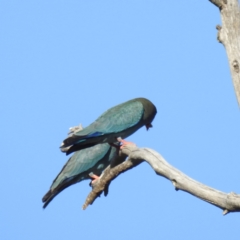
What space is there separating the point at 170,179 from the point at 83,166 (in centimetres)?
424

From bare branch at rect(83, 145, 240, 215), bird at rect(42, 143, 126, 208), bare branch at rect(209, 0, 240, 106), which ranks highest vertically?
bare branch at rect(209, 0, 240, 106)

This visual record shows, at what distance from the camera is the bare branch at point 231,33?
6.95 m

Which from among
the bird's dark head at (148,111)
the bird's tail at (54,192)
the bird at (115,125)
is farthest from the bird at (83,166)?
the bird at (115,125)

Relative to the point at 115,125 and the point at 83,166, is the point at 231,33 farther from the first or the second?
the point at 83,166

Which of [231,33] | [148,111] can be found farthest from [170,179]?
[148,111]

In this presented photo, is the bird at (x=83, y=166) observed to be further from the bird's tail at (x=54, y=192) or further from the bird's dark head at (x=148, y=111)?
the bird's dark head at (x=148, y=111)

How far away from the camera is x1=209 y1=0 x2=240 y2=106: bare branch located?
695 cm

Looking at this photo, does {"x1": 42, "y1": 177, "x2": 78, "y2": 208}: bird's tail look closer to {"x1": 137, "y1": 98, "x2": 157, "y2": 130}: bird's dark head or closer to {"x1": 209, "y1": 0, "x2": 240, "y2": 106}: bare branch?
{"x1": 137, "y1": 98, "x2": 157, "y2": 130}: bird's dark head

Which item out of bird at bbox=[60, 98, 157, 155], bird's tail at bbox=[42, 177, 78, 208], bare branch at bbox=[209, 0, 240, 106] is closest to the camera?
bare branch at bbox=[209, 0, 240, 106]

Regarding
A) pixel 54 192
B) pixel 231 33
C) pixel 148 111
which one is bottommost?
pixel 54 192

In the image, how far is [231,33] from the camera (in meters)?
7.04

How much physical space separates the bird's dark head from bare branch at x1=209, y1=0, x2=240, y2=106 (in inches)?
107

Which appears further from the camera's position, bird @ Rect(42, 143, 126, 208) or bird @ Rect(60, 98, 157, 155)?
bird @ Rect(42, 143, 126, 208)

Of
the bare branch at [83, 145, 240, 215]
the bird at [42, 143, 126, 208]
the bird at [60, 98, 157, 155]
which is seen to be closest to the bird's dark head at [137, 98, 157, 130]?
the bird at [60, 98, 157, 155]
